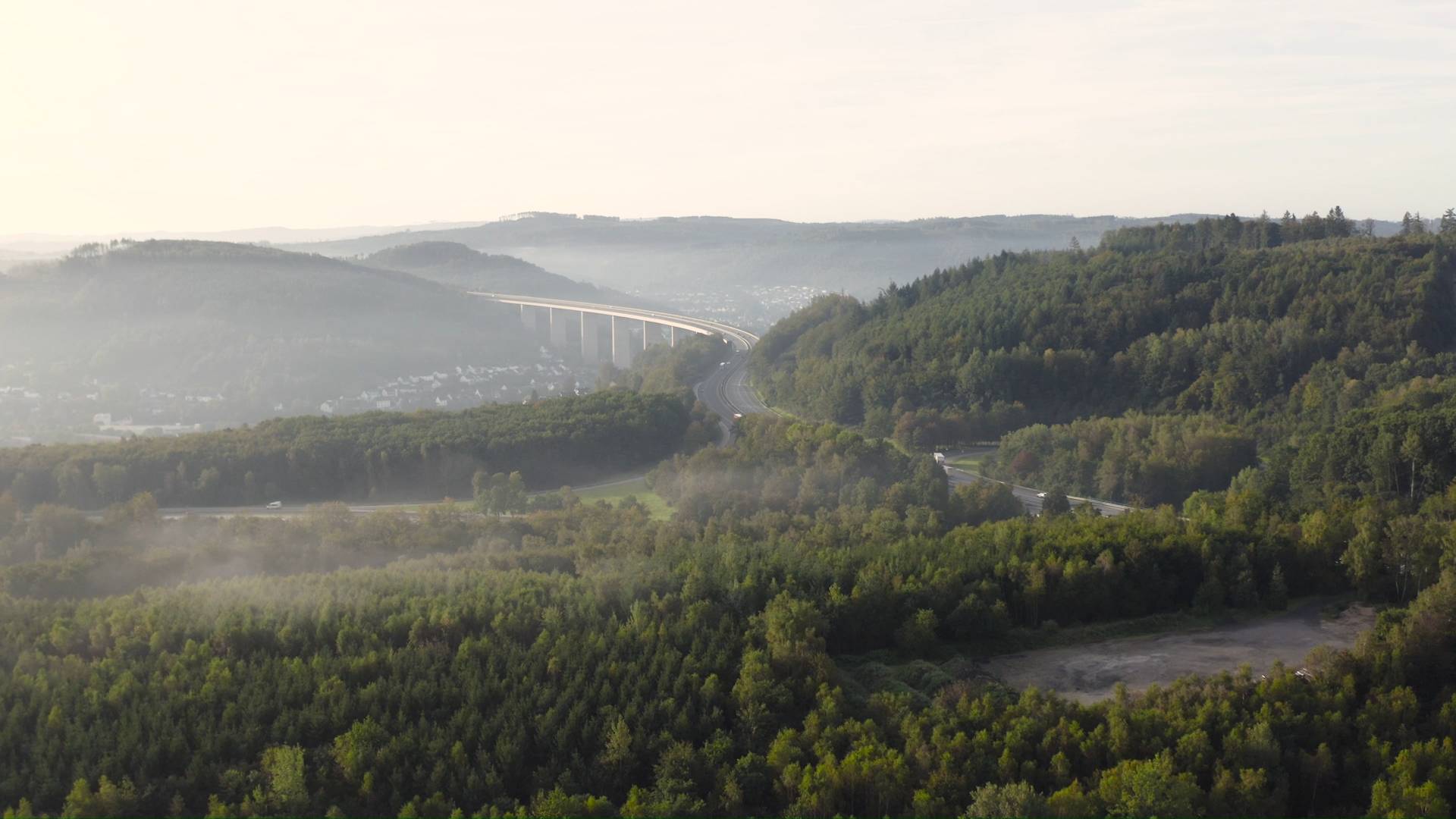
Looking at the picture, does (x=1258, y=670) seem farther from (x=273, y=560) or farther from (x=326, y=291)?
(x=326, y=291)

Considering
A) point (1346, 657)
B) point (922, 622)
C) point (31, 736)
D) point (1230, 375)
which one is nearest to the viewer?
point (31, 736)

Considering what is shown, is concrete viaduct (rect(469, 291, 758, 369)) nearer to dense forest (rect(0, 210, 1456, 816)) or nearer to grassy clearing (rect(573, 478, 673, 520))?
grassy clearing (rect(573, 478, 673, 520))

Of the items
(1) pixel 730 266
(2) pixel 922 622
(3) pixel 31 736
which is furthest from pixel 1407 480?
(1) pixel 730 266

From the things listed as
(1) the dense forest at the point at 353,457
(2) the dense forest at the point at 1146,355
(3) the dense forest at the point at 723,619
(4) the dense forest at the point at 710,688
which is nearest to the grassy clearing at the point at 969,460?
(3) the dense forest at the point at 723,619

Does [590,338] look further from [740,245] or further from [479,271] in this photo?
[740,245]

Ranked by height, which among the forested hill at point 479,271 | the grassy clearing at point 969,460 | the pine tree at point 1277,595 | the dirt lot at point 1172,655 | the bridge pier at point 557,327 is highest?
the forested hill at point 479,271

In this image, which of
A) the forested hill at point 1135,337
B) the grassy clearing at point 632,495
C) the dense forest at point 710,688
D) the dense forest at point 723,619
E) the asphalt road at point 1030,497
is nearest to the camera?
the dense forest at point 710,688

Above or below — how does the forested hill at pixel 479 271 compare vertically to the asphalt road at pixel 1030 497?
above

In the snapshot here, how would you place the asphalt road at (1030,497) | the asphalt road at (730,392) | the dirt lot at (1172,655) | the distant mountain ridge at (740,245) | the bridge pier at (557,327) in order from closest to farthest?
the dirt lot at (1172,655) < the asphalt road at (1030,497) < the asphalt road at (730,392) < the bridge pier at (557,327) < the distant mountain ridge at (740,245)

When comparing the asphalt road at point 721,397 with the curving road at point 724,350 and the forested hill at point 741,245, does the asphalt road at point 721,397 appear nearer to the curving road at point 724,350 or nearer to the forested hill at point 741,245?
the curving road at point 724,350
